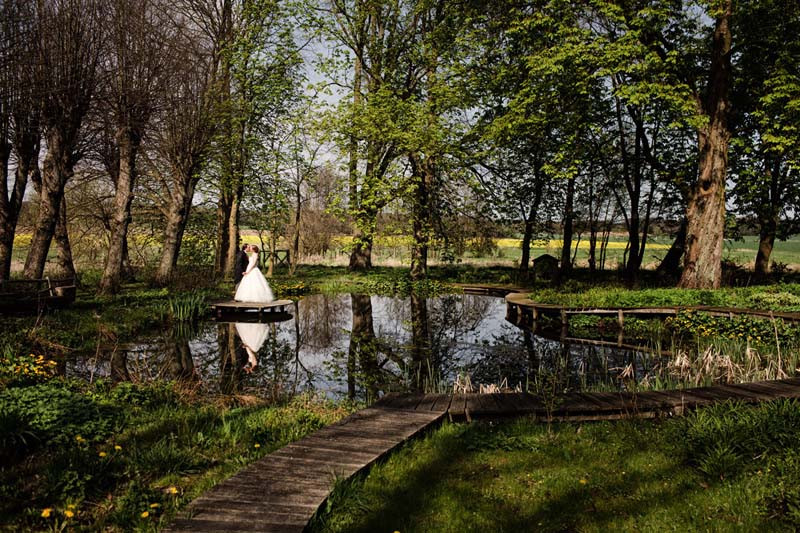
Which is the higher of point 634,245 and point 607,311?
point 634,245

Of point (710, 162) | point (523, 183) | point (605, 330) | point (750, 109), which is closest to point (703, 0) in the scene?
point (710, 162)

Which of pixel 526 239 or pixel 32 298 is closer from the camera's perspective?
pixel 32 298

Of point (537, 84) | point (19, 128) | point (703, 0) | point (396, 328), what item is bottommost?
point (396, 328)

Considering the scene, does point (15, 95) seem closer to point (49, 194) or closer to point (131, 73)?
point (49, 194)

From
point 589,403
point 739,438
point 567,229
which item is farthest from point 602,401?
point 567,229

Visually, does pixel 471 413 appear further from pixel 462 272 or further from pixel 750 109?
pixel 462 272

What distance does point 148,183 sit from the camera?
915 inches

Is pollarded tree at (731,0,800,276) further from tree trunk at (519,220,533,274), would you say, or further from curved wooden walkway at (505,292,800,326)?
tree trunk at (519,220,533,274)

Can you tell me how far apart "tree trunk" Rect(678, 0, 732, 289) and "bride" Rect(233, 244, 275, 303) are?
14582mm

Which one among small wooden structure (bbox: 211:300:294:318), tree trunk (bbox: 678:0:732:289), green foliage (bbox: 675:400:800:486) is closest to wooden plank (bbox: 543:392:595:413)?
green foliage (bbox: 675:400:800:486)

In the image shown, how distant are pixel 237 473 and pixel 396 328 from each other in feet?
36.4

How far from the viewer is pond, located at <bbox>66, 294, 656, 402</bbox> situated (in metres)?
9.34

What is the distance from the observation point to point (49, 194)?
13.5 meters

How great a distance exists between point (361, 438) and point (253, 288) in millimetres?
12930
